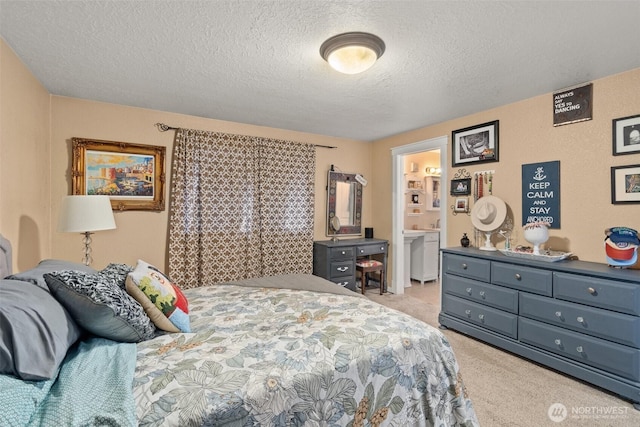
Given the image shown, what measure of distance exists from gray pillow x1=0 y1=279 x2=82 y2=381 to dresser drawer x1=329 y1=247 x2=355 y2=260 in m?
3.10

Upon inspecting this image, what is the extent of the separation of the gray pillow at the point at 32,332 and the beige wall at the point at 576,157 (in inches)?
141

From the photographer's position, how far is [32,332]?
41.0 inches

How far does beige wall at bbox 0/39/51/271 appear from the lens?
2006mm

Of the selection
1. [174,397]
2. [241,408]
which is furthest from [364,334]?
[174,397]

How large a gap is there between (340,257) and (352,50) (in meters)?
2.78

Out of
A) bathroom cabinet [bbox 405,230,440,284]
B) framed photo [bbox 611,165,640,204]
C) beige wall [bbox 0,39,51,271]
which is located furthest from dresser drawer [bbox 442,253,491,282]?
beige wall [bbox 0,39,51,271]

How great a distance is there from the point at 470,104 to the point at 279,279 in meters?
2.60

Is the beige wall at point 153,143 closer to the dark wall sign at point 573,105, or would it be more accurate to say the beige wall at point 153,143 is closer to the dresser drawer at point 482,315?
the dark wall sign at point 573,105

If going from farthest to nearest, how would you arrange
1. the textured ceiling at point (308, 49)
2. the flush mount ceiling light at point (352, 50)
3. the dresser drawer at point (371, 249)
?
the dresser drawer at point (371, 249) < the flush mount ceiling light at point (352, 50) < the textured ceiling at point (308, 49)

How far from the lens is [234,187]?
3770 millimetres

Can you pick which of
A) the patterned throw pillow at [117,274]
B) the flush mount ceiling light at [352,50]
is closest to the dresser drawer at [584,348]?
the flush mount ceiling light at [352,50]

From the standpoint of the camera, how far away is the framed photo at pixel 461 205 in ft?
11.7

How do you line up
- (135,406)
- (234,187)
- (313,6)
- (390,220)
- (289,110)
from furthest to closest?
(390,220) < (234,187) < (289,110) < (313,6) < (135,406)

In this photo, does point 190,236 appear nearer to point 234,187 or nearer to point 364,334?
point 234,187
